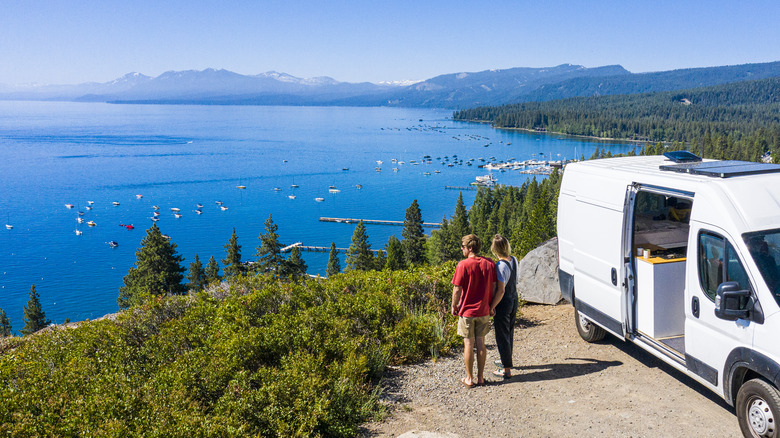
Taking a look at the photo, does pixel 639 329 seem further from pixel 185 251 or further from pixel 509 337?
pixel 185 251

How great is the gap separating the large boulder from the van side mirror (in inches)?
222

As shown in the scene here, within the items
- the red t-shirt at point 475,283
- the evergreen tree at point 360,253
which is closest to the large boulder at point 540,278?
the red t-shirt at point 475,283

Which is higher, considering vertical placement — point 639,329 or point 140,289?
point 639,329

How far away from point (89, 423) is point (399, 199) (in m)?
91.5

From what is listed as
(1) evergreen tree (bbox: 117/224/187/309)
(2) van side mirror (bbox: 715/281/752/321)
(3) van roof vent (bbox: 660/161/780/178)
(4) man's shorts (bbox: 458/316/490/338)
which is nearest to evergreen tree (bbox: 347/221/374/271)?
(1) evergreen tree (bbox: 117/224/187/309)

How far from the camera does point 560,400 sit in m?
5.96

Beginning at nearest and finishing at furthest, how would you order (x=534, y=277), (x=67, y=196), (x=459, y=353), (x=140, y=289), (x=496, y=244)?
(x=496, y=244) < (x=459, y=353) < (x=534, y=277) < (x=140, y=289) < (x=67, y=196)

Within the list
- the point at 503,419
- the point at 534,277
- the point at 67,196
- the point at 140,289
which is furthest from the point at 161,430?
the point at 67,196

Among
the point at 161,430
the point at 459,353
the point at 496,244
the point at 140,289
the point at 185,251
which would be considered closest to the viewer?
the point at 161,430

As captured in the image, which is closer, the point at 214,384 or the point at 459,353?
the point at 214,384

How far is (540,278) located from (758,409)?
6154 mm

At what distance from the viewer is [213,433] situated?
4.42 meters

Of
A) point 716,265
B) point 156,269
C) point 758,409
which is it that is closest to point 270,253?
point 156,269

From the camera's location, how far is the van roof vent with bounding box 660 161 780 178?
17.4 ft
